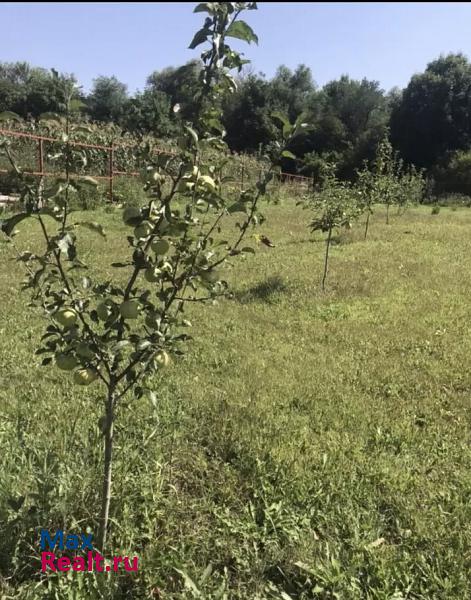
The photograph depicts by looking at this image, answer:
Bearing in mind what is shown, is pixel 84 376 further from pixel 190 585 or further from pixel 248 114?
pixel 248 114

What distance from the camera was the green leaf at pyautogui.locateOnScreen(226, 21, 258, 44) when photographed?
1.50m

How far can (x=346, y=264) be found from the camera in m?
7.61

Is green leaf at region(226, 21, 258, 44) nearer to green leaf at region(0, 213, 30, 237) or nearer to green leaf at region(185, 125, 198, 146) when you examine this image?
green leaf at region(185, 125, 198, 146)

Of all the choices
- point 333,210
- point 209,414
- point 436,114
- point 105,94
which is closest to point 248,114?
point 436,114

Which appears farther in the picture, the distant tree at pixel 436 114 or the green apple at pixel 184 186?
the distant tree at pixel 436 114

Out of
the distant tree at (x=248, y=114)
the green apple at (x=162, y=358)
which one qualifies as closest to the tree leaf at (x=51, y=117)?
the green apple at (x=162, y=358)

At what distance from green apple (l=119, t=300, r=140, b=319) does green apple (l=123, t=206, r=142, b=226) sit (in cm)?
26

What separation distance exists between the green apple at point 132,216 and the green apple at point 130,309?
256 millimetres

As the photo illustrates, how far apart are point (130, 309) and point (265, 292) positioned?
447 cm

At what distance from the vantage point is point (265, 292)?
6031mm

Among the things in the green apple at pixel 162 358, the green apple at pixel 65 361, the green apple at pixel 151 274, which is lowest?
the green apple at pixel 65 361

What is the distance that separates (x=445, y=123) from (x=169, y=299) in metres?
39.8

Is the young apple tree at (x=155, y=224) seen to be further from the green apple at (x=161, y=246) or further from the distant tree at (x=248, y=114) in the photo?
the distant tree at (x=248, y=114)

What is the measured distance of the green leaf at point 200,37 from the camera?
1.53m
